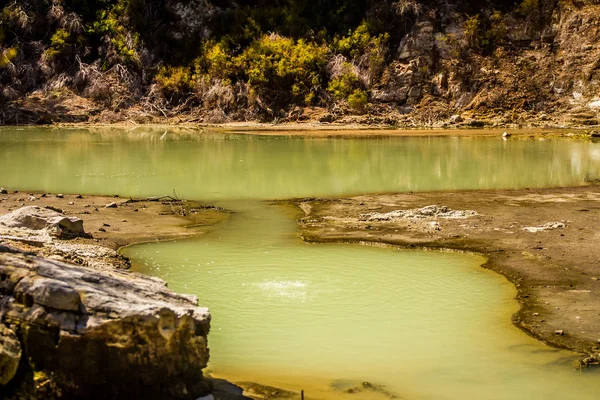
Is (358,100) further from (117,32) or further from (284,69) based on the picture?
(117,32)

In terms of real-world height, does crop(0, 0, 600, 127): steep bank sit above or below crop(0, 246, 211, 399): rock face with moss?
above

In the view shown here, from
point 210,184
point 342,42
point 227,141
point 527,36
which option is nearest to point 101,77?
point 342,42

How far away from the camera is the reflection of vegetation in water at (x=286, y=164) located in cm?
1814

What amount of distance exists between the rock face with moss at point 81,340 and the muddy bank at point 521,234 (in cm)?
383

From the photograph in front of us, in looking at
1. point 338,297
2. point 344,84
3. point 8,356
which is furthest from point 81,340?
point 344,84

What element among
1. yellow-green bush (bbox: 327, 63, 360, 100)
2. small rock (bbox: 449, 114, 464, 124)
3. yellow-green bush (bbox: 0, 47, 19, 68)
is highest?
yellow-green bush (bbox: 0, 47, 19, 68)

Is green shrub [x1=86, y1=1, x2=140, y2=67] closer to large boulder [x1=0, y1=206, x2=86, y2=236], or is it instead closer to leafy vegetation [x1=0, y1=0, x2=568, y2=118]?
leafy vegetation [x1=0, y1=0, x2=568, y2=118]

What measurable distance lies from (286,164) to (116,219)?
937cm

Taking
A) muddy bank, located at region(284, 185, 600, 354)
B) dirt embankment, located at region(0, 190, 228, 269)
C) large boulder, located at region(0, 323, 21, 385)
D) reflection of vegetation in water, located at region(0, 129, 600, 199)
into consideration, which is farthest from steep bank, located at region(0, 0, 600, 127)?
large boulder, located at region(0, 323, 21, 385)

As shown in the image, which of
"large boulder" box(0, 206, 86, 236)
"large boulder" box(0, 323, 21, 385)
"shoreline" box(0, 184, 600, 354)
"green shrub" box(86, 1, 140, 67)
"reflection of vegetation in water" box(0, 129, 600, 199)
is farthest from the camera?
"green shrub" box(86, 1, 140, 67)

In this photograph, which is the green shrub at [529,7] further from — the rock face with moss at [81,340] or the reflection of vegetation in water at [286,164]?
the rock face with moss at [81,340]

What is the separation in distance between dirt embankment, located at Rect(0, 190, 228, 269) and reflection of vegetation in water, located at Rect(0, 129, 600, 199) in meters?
1.57

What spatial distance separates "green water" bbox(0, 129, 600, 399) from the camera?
652cm

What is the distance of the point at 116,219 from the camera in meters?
13.2
